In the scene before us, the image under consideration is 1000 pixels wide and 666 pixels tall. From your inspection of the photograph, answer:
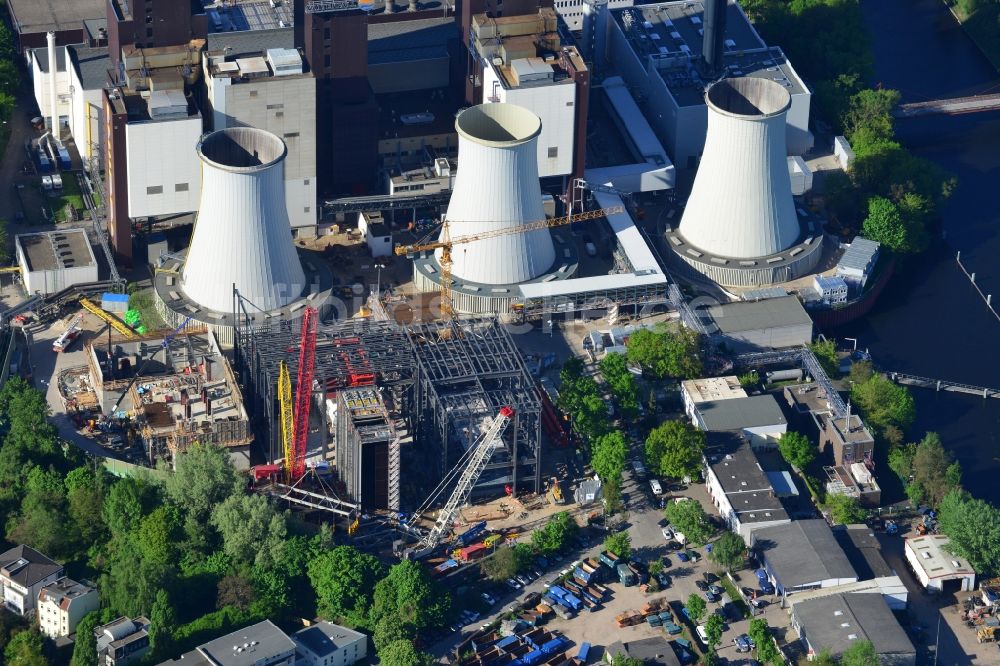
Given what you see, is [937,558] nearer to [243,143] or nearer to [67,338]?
[243,143]

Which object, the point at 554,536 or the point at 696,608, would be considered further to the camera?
the point at 554,536

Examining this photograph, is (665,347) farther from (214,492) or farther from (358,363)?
(214,492)

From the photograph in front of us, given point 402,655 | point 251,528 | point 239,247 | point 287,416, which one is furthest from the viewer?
point 239,247

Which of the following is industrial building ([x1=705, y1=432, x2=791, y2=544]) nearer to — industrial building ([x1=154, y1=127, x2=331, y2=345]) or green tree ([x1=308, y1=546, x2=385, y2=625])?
green tree ([x1=308, y1=546, x2=385, y2=625])

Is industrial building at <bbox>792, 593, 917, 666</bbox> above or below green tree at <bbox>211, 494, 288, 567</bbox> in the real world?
below

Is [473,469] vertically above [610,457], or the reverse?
Result: [473,469]

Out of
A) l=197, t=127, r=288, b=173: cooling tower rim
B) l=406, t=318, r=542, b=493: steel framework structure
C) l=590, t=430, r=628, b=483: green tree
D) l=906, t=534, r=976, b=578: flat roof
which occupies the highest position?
l=197, t=127, r=288, b=173: cooling tower rim

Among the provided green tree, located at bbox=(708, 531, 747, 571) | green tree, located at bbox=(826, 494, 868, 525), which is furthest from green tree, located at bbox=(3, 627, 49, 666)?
green tree, located at bbox=(826, 494, 868, 525)

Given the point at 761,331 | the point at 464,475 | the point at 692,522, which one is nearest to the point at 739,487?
the point at 692,522
